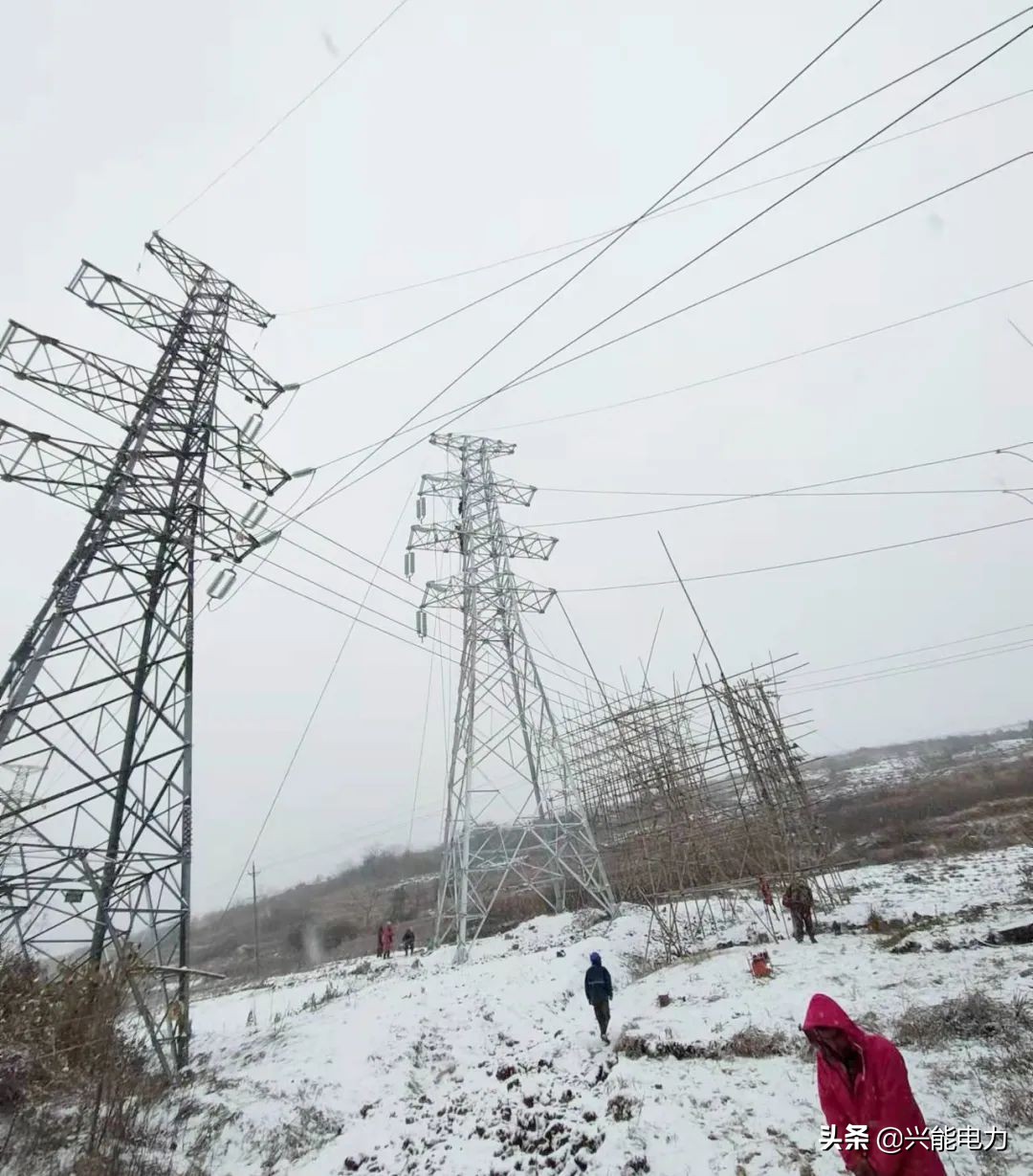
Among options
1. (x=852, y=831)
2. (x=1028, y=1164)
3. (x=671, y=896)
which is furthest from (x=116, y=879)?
(x=852, y=831)

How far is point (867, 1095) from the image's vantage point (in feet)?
9.39

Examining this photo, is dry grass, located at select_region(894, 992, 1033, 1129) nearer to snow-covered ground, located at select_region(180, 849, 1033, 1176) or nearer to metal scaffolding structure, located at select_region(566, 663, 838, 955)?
snow-covered ground, located at select_region(180, 849, 1033, 1176)

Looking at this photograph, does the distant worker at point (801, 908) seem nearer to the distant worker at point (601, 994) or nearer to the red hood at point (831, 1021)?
the distant worker at point (601, 994)

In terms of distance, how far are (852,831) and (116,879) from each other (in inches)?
1360

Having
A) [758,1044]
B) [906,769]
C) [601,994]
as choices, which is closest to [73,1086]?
[601,994]

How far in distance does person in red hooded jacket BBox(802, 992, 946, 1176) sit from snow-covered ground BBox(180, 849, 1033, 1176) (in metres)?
1.96

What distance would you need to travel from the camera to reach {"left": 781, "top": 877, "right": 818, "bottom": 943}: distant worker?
10.3 metres

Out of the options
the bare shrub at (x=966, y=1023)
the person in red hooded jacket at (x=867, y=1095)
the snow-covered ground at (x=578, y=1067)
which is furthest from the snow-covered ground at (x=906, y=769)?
the person in red hooded jacket at (x=867, y=1095)

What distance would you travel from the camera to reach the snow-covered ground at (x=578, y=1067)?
496 cm

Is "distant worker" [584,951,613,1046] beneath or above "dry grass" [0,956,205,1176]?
beneath

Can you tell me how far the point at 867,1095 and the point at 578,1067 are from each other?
18.4 ft

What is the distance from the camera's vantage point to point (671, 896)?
12180mm

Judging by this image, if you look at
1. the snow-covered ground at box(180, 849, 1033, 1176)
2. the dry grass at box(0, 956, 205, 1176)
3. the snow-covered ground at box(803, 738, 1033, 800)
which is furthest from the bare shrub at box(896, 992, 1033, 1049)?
the snow-covered ground at box(803, 738, 1033, 800)

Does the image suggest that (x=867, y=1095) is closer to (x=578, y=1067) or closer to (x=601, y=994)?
(x=578, y=1067)
